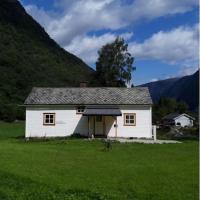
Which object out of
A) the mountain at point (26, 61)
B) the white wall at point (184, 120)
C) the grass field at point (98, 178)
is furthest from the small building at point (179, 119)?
the grass field at point (98, 178)

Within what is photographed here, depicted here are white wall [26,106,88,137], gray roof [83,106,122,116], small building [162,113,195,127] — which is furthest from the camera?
small building [162,113,195,127]

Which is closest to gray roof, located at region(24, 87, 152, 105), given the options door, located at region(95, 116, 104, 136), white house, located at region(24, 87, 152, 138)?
white house, located at region(24, 87, 152, 138)

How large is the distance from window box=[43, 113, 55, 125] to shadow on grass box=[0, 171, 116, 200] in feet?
79.6

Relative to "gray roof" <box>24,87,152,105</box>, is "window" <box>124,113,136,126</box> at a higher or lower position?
lower

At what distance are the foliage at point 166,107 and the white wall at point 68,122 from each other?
6937 centimetres

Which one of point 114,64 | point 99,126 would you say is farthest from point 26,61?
point 99,126

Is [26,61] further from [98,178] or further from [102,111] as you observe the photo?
[98,178]

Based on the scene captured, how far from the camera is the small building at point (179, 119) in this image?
338ft

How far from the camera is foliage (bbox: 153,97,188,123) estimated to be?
108081 mm

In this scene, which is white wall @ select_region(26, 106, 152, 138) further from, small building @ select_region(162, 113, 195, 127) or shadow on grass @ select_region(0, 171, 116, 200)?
small building @ select_region(162, 113, 195, 127)

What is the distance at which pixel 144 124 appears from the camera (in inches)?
1423

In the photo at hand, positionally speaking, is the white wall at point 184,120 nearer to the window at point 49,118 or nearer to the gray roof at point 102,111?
the gray roof at point 102,111

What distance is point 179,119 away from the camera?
10638 centimetres

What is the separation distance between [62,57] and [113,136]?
8202cm
